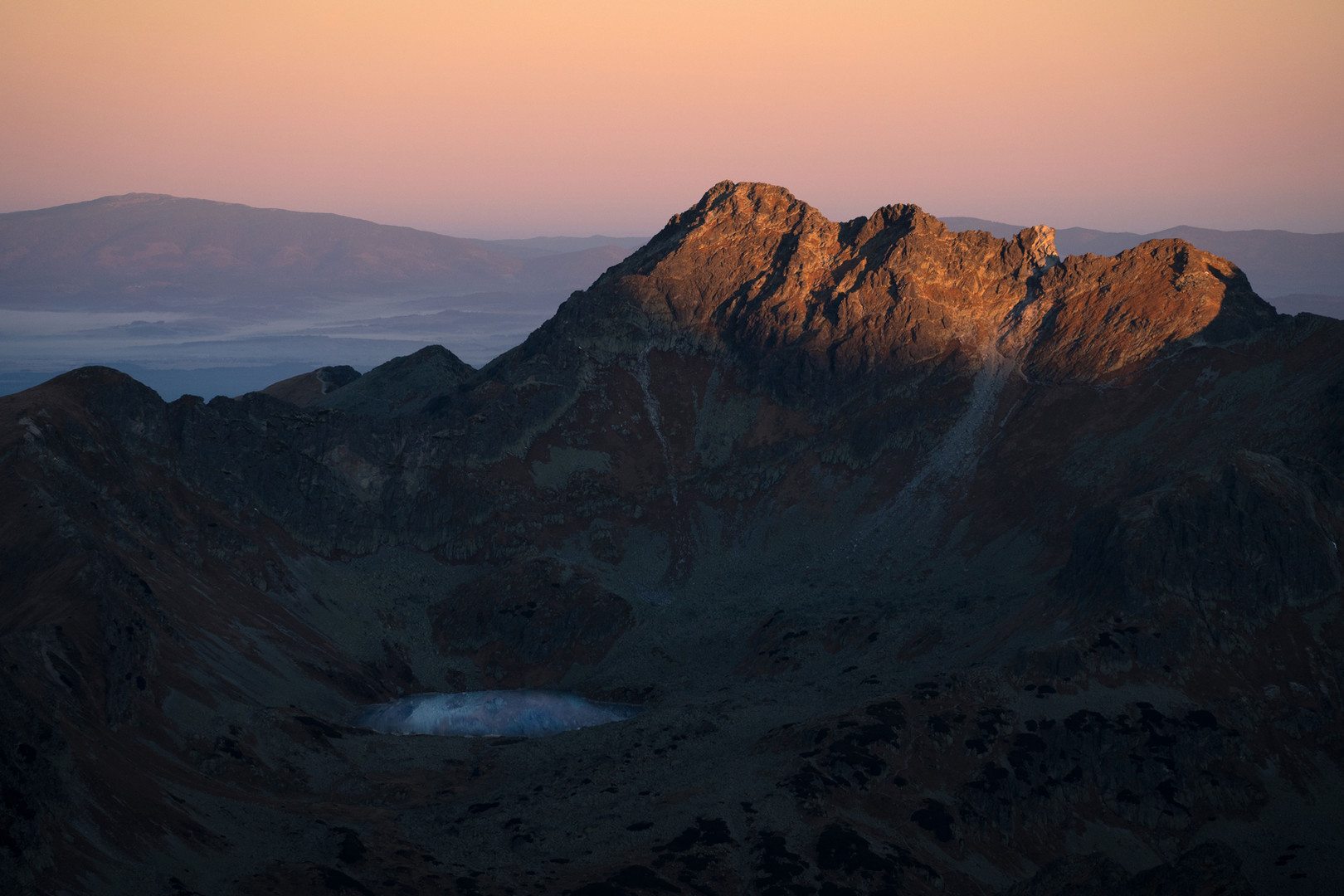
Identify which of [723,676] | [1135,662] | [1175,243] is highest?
[1175,243]

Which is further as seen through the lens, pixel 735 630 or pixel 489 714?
pixel 735 630

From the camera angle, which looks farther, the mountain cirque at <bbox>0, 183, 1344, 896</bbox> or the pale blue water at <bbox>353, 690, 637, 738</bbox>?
the pale blue water at <bbox>353, 690, 637, 738</bbox>

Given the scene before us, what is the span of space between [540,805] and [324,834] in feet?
69.9

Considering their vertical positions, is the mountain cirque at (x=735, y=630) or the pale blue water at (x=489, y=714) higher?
the mountain cirque at (x=735, y=630)

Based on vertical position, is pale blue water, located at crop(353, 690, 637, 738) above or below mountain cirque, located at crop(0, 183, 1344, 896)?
below

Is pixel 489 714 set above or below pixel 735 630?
below

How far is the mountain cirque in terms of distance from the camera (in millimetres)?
89688

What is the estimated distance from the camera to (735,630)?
158 m

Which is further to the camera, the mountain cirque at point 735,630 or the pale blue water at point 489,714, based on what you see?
the pale blue water at point 489,714

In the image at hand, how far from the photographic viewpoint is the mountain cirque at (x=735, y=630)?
89.7m

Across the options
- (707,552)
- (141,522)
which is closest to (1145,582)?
(707,552)

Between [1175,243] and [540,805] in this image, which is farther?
[1175,243]

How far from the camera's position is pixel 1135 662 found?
368 ft

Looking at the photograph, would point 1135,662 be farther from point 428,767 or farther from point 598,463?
point 598,463
